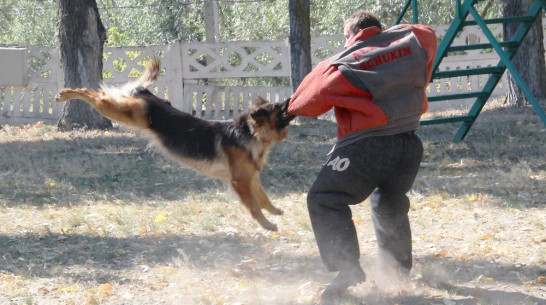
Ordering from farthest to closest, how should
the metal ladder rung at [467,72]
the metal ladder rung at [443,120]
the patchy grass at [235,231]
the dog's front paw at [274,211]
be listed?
the metal ladder rung at [443,120], the metal ladder rung at [467,72], the dog's front paw at [274,211], the patchy grass at [235,231]

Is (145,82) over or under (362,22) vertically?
under

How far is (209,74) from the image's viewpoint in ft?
56.3

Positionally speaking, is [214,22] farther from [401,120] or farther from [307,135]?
[401,120]

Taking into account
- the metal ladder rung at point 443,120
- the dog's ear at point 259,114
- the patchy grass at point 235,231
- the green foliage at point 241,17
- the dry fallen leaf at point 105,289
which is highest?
the green foliage at point 241,17

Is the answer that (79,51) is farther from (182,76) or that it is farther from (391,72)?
(391,72)

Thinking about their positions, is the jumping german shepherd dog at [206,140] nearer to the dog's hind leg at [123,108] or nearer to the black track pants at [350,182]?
the dog's hind leg at [123,108]

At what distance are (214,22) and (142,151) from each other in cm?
1230

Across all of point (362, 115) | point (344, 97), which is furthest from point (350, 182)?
point (344, 97)

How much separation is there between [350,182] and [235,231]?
9.26 ft

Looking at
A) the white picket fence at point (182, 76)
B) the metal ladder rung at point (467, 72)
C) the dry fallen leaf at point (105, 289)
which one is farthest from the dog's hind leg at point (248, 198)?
the white picket fence at point (182, 76)

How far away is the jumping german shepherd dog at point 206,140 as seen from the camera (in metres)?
6.29

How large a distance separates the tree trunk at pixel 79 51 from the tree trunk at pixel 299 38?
11.7 feet

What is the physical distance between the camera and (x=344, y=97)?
4.32m

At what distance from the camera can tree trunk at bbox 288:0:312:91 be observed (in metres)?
13.0
